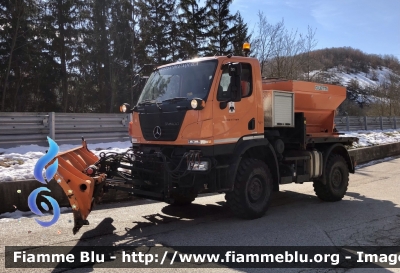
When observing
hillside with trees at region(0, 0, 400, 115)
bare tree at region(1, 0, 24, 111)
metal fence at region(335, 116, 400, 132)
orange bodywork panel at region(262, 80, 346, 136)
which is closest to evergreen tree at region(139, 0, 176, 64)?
hillside with trees at region(0, 0, 400, 115)

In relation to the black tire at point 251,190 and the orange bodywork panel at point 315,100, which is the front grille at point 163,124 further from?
the orange bodywork panel at point 315,100

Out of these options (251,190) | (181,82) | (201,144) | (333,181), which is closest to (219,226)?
(251,190)

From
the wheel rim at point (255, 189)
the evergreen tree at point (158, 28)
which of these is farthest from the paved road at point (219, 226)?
the evergreen tree at point (158, 28)

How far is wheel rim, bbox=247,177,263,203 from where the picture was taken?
21.9 ft

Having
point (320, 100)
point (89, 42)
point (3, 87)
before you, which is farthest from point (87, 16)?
point (320, 100)

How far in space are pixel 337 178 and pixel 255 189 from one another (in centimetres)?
326

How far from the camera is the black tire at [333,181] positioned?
8.71 m

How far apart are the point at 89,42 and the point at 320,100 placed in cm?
2330

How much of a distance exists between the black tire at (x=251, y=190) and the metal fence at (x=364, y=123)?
19313 millimetres

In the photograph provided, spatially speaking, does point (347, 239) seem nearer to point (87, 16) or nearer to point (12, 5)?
point (12, 5)

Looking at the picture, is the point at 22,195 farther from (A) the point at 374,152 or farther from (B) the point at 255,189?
(A) the point at 374,152

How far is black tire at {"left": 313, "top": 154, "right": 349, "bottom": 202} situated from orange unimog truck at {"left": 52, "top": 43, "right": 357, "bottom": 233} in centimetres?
133

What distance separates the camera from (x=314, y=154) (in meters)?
8.36

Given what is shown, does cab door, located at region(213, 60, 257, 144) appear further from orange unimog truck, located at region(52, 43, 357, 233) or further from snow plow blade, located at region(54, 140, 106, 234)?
snow plow blade, located at region(54, 140, 106, 234)
